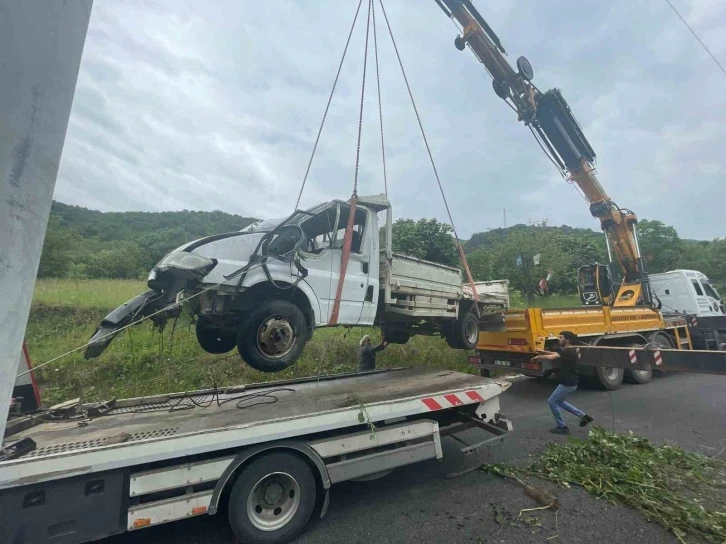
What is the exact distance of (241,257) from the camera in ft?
12.8

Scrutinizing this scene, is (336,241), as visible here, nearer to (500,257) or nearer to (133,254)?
(133,254)

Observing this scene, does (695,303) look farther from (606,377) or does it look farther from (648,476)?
(648,476)

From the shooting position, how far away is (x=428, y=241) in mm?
15164

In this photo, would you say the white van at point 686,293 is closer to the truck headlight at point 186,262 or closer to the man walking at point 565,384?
the man walking at point 565,384

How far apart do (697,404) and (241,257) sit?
27.0 feet

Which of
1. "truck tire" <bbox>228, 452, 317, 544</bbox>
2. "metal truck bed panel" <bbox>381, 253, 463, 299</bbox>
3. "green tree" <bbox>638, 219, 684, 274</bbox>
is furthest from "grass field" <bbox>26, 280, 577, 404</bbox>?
"green tree" <bbox>638, 219, 684, 274</bbox>

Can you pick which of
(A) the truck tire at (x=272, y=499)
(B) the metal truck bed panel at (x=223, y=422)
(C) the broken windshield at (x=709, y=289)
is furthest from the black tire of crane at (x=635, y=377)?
(A) the truck tire at (x=272, y=499)

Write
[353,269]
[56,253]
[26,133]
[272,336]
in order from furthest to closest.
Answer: [56,253]
[353,269]
[272,336]
[26,133]

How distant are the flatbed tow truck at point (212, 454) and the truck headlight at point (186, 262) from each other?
1399mm

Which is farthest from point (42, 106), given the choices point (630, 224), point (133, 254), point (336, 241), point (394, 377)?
point (630, 224)

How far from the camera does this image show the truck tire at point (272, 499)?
3.05 m

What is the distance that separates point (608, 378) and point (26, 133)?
31.5ft

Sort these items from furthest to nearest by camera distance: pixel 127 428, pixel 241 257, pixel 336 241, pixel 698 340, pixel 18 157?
pixel 698 340 < pixel 336 241 < pixel 241 257 < pixel 127 428 < pixel 18 157

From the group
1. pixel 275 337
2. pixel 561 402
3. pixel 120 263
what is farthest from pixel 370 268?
pixel 120 263
